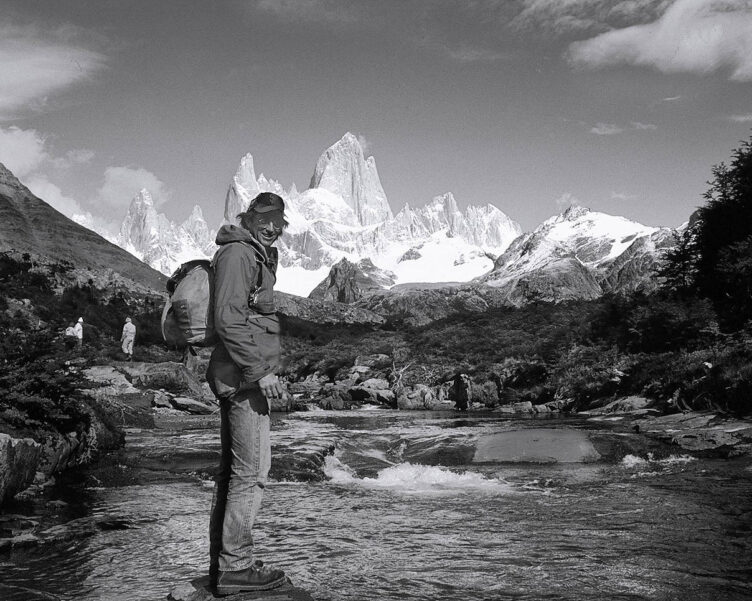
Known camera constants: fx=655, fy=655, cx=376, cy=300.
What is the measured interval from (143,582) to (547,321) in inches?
1647

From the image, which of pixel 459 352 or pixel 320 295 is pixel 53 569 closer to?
pixel 459 352

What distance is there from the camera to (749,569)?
4.66 meters

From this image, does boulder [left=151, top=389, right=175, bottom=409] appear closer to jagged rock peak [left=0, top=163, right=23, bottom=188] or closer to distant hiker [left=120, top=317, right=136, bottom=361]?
distant hiker [left=120, top=317, right=136, bottom=361]

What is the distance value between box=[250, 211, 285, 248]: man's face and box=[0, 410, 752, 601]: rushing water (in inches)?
94.6

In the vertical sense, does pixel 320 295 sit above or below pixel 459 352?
above

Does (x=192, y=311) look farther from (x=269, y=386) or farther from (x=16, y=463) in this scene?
(x=16, y=463)

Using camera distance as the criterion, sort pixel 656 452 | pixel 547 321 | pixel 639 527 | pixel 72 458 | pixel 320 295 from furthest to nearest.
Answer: pixel 320 295 → pixel 547 321 → pixel 656 452 → pixel 72 458 → pixel 639 527

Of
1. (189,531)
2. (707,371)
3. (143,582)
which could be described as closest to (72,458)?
(189,531)

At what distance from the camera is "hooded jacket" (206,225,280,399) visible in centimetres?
406

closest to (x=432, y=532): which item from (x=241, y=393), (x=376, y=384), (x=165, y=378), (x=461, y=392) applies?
(x=241, y=393)

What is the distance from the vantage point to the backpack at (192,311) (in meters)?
4.18

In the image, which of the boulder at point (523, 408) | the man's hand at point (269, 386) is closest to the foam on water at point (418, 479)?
the man's hand at point (269, 386)

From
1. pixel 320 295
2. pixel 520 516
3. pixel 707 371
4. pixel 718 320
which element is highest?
pixel 320 295

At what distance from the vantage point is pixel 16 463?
691 centimetres
